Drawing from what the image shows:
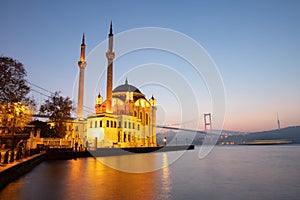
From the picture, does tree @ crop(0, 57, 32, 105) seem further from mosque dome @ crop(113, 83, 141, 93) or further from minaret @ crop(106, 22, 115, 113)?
mosque dome @ crop(113, 83, 141, 93)

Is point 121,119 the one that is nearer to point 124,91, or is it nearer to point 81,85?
point 81,85

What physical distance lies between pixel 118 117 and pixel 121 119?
710 mm

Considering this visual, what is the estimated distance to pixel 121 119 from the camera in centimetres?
4925

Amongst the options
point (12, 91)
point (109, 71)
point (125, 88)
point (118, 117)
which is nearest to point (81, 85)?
point (109, 71)

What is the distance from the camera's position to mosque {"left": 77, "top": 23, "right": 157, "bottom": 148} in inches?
1740

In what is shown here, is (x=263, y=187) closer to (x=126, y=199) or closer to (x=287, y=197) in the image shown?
(x=287, y=197)

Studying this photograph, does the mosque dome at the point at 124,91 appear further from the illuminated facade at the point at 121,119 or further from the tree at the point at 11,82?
the tree at the point at 11,82

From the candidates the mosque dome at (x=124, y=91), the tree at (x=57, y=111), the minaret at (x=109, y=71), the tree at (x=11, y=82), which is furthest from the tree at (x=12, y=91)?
the mosque dome at (x=124, y=91)

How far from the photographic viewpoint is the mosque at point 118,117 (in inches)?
1740

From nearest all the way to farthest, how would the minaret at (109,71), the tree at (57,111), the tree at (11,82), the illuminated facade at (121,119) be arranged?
the tree at (11,82) < the tree at (57,111) < the illuminated facade at (121,119) < the minaret at (109,71)

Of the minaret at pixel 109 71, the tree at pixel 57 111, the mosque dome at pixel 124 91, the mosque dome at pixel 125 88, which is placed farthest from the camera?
the mosque dome at pixel 125 88

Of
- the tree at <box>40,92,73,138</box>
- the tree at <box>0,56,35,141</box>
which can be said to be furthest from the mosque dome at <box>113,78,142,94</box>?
the tree at <box>0,56,35,141</box>

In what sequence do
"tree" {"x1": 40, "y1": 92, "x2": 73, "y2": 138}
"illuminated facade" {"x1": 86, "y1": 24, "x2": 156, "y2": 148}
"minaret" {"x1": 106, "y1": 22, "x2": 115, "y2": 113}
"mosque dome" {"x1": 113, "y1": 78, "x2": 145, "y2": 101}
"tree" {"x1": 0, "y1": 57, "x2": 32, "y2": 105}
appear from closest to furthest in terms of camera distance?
"tree" {"x1": 0, "y1": 57, "x2": 32, "y2": 105} → "tree" {"x1": 40, "y1": 92, "x2": 73, "y2": 138} → "illuminated facade" {"x1": 86, "y1": 24, "x2": 156, "y2": 148} → "minaret" {"x1": 106, "y1": 22, "x2": 115, "y2": 113} → "mosque dome" {"x1": 113, "y1": 78, "x2": 145, "y2": 101}

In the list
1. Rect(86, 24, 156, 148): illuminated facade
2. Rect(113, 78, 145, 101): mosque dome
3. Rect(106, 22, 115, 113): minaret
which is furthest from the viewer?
Rect(113, 78, 145, 101): mosque dome
